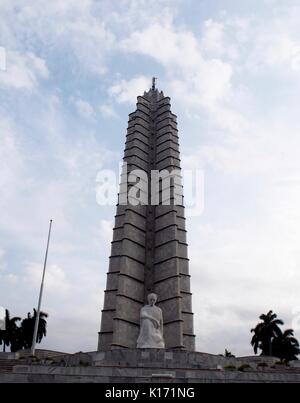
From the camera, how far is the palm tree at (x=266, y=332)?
54.6m

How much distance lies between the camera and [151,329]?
21.4 meters

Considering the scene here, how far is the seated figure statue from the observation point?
825 inches

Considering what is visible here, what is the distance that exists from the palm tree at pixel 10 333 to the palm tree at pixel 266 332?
33909 mm

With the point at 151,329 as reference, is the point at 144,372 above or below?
below

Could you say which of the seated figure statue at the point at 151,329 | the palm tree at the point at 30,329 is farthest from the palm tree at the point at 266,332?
the seated figure statue at the point at 151,329

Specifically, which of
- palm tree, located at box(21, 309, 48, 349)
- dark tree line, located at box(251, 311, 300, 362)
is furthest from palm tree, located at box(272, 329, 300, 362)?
palm tree, located at box(21, 309, 48, 349)

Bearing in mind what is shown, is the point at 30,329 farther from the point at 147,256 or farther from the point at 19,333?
the point at 147,256

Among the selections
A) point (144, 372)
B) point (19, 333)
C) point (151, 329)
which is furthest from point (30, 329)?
point (144, 372)

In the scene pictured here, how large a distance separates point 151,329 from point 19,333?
1571 inches

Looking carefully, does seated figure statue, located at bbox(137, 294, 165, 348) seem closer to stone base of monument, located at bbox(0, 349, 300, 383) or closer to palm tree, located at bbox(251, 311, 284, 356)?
stone base of monument, located at bbox(0, 349, 300, 383)

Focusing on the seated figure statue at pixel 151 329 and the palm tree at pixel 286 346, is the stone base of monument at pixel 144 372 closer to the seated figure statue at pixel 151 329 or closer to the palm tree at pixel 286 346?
the seated figure statue at pixel 151 329

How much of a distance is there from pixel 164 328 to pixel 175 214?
8.53 m

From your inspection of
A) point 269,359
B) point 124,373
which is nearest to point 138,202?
point 269,359

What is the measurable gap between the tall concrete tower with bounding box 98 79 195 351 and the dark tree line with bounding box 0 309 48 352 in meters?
33.2
